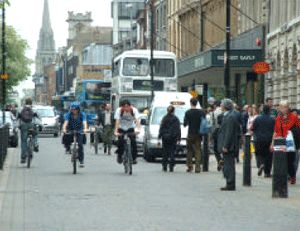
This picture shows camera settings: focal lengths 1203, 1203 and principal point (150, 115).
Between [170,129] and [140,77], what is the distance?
22.0m

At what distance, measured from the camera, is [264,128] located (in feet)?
85.0

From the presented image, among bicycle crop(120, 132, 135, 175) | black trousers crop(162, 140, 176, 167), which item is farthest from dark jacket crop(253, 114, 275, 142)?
black trousers crop(162, 140, 176, 167)

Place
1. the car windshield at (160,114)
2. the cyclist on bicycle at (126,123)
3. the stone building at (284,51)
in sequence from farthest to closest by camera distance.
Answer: the stone building at (284,51) < the car windshield at (160,114) < the cyclist on bicycle at (126,123)

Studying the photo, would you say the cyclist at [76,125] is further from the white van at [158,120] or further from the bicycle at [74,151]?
the white van at [158,120]

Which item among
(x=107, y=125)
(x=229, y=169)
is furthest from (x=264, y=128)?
(x=107, y=125)

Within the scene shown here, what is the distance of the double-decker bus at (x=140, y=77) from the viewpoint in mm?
50656

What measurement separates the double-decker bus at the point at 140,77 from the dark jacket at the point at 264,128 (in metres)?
24.1

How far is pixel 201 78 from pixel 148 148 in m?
32.9

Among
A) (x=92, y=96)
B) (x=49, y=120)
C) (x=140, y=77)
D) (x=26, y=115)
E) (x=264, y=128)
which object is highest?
(x=140, y=77)

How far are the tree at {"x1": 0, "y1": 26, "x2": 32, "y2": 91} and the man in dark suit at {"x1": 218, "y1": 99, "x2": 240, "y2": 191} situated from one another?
102860 mm

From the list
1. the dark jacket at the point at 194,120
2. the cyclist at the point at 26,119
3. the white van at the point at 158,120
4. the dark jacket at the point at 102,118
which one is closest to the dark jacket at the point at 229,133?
the dark jacket at the point at 194,120

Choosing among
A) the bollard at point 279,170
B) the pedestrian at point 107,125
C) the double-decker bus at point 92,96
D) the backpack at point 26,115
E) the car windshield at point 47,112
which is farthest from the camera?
the double-decker bus at point 92,96

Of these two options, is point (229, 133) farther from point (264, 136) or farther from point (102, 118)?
point (102, 118)

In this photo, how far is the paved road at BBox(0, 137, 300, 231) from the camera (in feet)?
48.0
